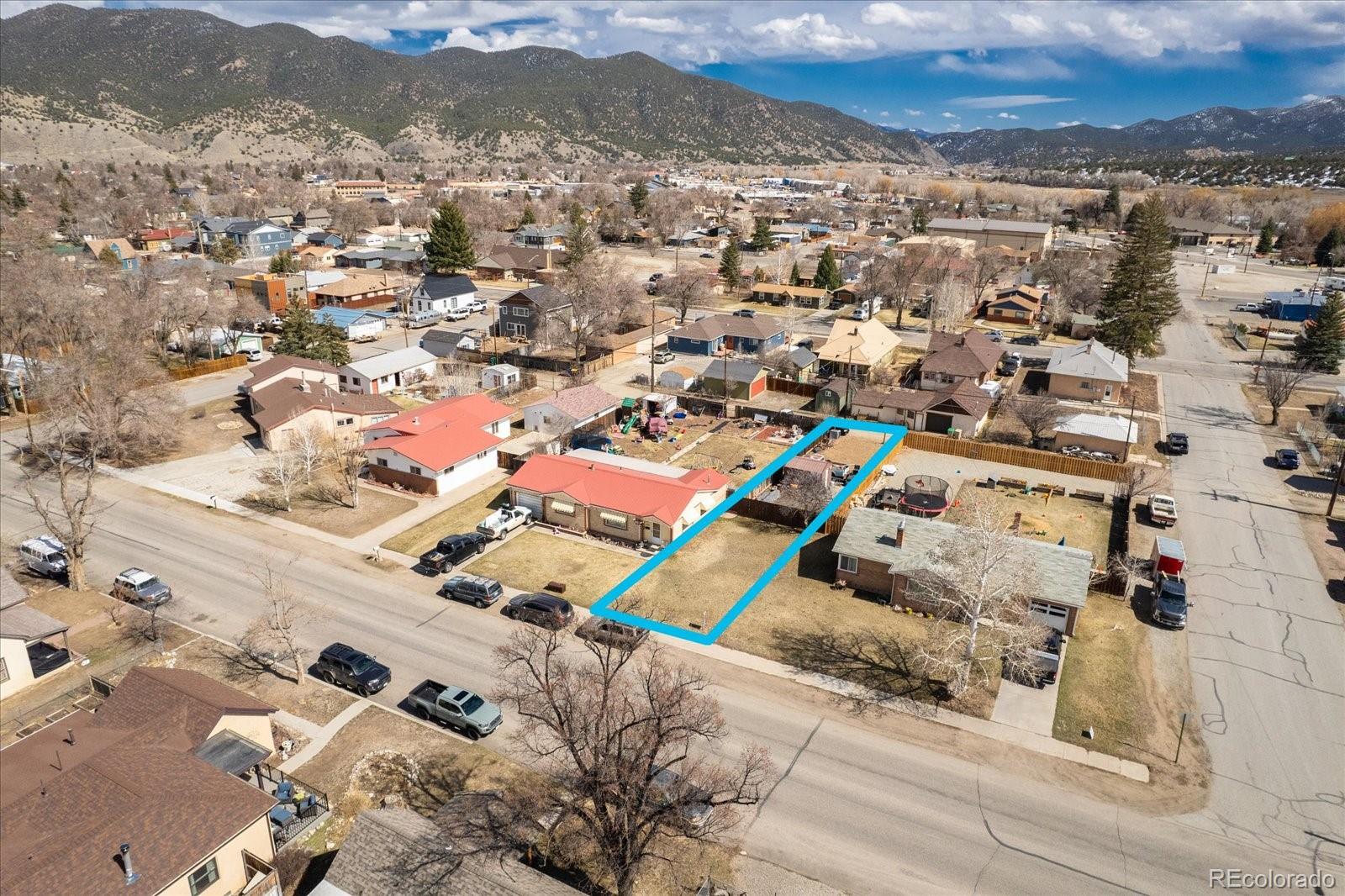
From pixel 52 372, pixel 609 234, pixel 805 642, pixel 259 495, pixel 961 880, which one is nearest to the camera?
pixel 961 880

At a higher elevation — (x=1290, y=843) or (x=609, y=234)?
(x=609, y=234)

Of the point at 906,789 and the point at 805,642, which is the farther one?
the point at 805,642

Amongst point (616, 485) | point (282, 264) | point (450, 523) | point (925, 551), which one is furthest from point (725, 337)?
point (282, 264)

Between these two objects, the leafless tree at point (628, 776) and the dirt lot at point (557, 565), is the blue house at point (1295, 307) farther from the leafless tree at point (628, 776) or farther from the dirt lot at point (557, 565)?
the leafless tree at point (628, 776)

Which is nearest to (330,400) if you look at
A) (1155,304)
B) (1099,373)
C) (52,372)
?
(52,372)

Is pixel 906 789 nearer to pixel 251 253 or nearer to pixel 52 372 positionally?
pixel 52 372

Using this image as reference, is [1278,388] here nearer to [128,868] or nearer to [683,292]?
[683,292]

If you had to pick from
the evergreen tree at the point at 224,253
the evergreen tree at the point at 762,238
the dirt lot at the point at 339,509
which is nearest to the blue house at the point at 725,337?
the dirt lot at the point at 339,509
